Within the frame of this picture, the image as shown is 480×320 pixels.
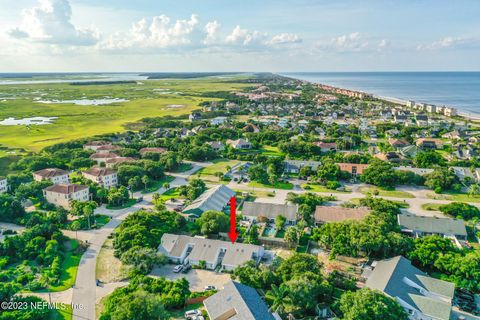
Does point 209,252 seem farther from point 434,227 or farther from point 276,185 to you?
point 276,185

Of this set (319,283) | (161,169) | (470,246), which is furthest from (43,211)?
(470,246)

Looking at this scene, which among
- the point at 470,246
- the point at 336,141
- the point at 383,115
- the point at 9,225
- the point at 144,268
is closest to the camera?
the point at 144,268

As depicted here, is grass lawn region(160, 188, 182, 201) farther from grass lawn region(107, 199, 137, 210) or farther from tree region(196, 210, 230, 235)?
tree region(196, 210, 230, 235)

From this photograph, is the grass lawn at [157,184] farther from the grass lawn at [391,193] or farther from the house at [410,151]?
the house at [410,151]

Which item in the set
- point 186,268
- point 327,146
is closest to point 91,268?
point 186,268

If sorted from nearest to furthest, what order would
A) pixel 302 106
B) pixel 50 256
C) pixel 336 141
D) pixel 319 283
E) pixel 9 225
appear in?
pixel 319 283 → pixel 50 256 → pixel 9 225 → pixel 336 141 → pixel 302 106

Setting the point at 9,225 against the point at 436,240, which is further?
the point at 9,225

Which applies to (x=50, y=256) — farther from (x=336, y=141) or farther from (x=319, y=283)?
(x=336, y=141)
